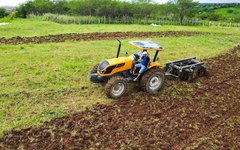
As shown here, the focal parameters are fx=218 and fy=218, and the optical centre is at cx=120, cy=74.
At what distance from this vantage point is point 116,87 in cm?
671

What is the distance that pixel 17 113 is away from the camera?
19.2 feet

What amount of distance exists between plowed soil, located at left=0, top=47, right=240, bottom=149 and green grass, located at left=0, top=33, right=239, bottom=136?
19.4 inches

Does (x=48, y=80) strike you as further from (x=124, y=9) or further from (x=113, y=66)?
(x=124, y=9)

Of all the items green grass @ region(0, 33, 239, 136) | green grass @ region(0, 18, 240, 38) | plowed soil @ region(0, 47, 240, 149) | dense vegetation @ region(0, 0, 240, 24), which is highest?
dense vegetation @ region(0, 0, 240, 24)

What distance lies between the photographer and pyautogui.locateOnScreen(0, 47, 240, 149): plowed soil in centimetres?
486

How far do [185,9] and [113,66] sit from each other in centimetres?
3638

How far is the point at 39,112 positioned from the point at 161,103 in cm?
358

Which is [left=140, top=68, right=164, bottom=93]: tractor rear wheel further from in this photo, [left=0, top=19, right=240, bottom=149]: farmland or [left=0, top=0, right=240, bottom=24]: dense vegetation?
[left=0, top=0, right=240, bottom=24]: dense vegetation

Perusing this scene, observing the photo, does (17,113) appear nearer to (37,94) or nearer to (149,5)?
(37,94)

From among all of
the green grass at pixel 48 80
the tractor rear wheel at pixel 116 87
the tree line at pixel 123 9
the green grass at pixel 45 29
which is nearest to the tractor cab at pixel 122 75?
the tractor rear wheel at pixel 116 87

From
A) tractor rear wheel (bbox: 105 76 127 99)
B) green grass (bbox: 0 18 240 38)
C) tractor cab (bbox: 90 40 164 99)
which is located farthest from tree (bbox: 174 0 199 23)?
tractor rear wheel (bbox: 105 76 127 99)

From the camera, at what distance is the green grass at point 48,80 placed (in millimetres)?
5977

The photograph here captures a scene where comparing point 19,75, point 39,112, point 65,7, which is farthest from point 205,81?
point 65,7

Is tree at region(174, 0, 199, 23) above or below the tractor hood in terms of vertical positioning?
above
